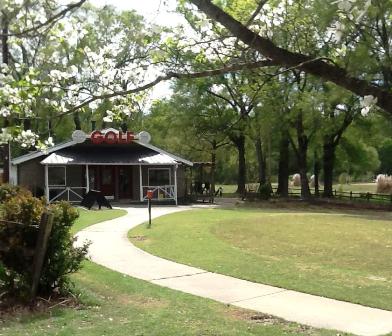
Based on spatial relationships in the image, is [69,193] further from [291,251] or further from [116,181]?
[291,251]

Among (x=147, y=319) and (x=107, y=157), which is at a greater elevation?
(x=107, y=157)

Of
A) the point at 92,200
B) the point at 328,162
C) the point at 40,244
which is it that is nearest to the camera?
the point at 40,244

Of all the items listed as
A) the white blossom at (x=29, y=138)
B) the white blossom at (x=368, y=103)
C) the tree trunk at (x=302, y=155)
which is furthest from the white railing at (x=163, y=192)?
the white blossom at (x=368, y=103)

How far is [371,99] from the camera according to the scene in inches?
144

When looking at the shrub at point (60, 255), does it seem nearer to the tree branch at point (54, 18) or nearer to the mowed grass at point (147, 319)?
the mowed grass at point (147, 319)

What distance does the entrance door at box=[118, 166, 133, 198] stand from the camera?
37612 millimetres

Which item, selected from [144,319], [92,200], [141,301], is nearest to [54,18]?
[144,319]

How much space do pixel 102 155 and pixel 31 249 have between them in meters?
28.2

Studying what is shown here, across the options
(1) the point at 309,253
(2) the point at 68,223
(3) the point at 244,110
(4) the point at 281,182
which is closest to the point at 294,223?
(1) the point at 309,253

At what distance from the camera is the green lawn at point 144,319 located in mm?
6684

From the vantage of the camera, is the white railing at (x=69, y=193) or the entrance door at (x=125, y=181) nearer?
the white railing at (x=69, y=193)

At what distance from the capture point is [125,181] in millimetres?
37750

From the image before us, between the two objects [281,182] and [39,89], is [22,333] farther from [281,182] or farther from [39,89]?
[281,182]

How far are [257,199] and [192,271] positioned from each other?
27.5 meters
